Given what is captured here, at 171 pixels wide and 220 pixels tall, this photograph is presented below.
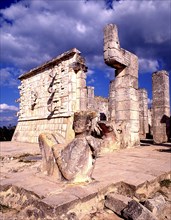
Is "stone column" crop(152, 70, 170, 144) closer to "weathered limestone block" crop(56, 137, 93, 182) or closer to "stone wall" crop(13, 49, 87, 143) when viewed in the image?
"stone wall" crop(13, 49, 87, 143)

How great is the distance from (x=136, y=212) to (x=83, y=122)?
61.7 inches

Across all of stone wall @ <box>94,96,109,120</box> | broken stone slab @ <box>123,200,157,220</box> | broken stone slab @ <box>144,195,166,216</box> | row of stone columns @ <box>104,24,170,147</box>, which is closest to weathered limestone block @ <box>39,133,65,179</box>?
broken stone slab @ <box>123,200,157,220</box>

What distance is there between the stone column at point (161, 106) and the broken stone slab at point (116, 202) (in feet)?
32.7

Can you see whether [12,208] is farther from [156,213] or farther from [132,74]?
[132,74]

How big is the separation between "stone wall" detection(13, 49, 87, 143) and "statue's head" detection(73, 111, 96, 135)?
18.6 feet

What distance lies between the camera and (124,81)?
9672mm

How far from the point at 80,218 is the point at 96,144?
3.89 feet

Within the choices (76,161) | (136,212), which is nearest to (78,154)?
(76,161)

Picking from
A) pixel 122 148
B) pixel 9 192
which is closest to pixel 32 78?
pixel 122 148

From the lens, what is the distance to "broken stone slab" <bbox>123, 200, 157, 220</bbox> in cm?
275

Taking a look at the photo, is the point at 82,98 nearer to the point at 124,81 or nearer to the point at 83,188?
the point at 124,81

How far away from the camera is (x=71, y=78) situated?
11.0m

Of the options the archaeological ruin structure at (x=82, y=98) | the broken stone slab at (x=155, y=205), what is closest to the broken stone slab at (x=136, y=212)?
the broken stone slab at (x=155, y=205)

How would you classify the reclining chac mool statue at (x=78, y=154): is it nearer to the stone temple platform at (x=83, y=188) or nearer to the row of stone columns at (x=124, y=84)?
the stone temple platform at (x=83, y=188)
